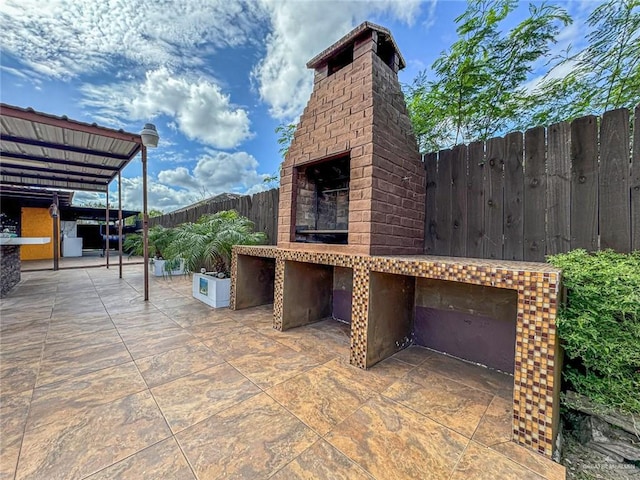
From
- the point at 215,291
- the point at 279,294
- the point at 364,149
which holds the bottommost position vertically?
the point at 215,291

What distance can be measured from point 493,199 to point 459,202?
0.93ft

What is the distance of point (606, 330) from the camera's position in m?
1.30

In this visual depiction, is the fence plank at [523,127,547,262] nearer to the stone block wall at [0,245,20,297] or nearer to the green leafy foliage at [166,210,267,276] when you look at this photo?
the green leafy foliage at [166,210,267,276]

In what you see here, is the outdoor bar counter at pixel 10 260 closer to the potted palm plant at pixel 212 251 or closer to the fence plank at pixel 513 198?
the potted palm plant at pixel 212 251

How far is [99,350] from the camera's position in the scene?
2.27m

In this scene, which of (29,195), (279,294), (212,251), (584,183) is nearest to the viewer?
(584,183)

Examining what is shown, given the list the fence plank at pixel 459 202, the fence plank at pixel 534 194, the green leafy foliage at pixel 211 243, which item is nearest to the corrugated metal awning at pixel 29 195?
the green leafy foliage at pixel 211 243

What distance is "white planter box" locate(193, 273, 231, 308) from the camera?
3805 millimetres

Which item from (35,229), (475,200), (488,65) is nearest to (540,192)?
(475,200)

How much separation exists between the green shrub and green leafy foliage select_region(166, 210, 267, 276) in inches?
139

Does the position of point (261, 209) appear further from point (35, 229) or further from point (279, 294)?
point (35, 229)

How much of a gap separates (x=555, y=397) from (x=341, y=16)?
4.80 meters

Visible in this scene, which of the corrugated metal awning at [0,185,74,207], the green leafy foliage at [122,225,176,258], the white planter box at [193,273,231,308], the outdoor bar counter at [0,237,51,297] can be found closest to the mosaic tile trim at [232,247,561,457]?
the white planter box at [193,273,231,308]

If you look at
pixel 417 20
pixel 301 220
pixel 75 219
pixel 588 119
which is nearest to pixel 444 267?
pixel 588 119
